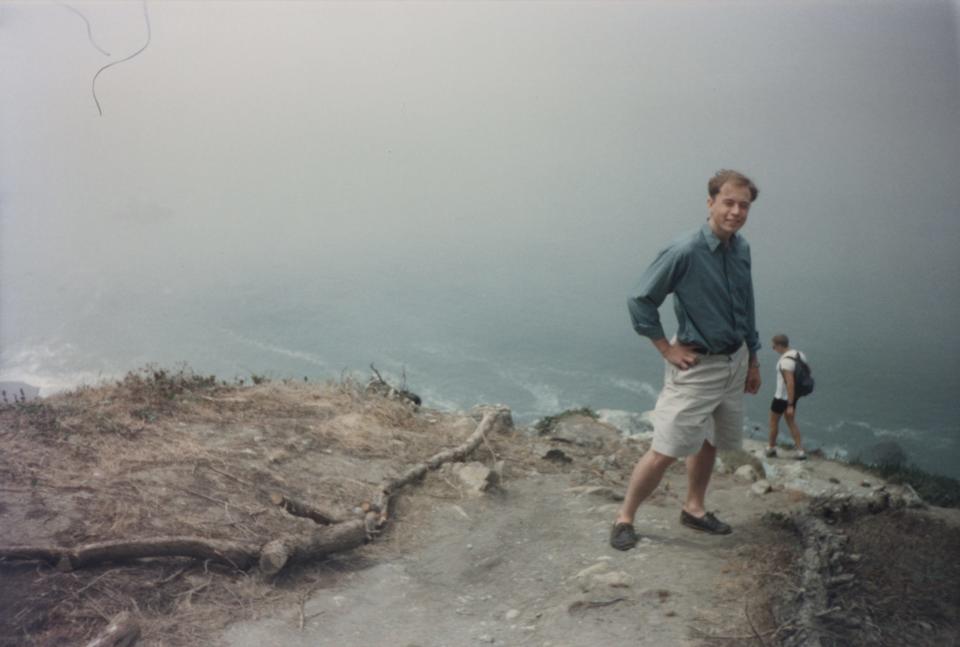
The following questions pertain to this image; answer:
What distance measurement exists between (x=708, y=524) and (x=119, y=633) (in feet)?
12.0

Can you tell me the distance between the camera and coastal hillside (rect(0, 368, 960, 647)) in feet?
10.7

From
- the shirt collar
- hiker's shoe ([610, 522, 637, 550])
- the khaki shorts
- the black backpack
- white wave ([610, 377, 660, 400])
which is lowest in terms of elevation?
white wave ([610, 377, 660, 400])

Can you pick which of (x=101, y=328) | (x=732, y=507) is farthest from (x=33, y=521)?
(x=101, y=328)

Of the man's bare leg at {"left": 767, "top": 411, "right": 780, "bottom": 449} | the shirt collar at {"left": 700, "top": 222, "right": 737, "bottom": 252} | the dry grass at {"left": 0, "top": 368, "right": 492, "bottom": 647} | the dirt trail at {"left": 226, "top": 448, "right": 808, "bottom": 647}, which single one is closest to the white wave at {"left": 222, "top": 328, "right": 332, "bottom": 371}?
the man's bare leg at {"left": 767, "top": 411, "right": 780, "bottom": 449}

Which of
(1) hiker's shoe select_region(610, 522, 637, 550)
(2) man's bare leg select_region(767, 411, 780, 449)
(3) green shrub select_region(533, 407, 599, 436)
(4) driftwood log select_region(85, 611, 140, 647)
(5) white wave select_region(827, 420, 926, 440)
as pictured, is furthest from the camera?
(5) white wave select_region(827, 420, 926, 440)

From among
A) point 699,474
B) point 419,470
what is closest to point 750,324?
point 699,474

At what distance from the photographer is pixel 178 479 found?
492 cm

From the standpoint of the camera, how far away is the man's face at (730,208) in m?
3.76

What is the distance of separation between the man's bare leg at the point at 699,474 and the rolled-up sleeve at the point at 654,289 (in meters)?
1.12

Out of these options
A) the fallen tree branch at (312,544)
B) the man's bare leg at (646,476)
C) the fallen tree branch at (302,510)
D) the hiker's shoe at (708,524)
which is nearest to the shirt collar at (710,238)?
the man's bare leg at (646,476)

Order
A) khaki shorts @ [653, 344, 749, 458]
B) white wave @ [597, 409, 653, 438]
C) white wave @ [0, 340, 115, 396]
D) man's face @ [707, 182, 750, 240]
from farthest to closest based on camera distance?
1. white wave @ [0, 340, 115, 396]
2. white wave @ [597, 409, 653, 438]
3. khaki shorts @ [653, 344, 749, 458]
4. man's face @ [707, 182, 750, 240]

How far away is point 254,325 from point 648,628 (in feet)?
113

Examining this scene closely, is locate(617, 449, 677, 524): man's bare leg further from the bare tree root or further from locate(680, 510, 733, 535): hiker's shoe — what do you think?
the bare tree root

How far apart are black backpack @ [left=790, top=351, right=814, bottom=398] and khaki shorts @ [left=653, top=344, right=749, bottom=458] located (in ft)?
18.0
